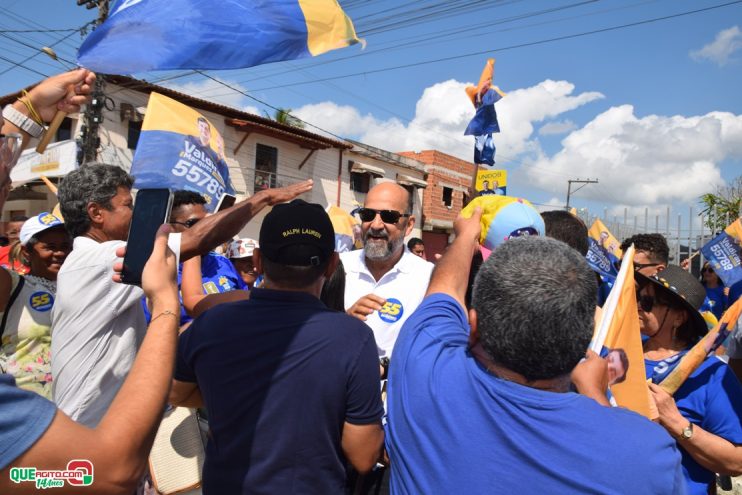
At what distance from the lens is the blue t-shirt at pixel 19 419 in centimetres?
91

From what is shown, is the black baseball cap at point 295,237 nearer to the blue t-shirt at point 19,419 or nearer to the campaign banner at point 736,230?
the blue t-shirt at point 19,419

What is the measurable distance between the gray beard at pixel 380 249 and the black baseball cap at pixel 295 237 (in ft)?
4.57

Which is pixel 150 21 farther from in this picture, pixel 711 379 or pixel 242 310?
pixel 711 379

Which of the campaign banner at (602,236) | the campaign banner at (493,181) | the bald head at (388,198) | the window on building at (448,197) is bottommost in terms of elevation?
the campaign banner at (602,236)

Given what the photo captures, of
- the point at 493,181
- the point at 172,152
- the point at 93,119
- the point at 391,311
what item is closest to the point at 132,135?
the point at 93,119

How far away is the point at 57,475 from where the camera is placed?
0.94 metres

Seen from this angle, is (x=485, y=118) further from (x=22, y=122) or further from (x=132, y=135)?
(x=132, y=135)

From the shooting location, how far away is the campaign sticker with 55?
0.92m

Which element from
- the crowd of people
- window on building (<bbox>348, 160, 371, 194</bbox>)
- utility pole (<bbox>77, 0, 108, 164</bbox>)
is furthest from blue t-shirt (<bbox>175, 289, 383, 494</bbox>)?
window on building (<bbox>348, 160, 371, 194</bbox>)

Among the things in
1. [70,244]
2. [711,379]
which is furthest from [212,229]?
[711,379]

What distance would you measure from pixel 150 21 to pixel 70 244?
4.34 feet

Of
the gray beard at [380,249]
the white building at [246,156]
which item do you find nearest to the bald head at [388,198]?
the gray beard at [380,249]

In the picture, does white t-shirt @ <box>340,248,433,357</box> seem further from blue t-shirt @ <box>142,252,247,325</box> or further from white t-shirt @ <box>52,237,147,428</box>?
white t-shirt @ <box>52,237,147,428</box>

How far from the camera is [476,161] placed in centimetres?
364
